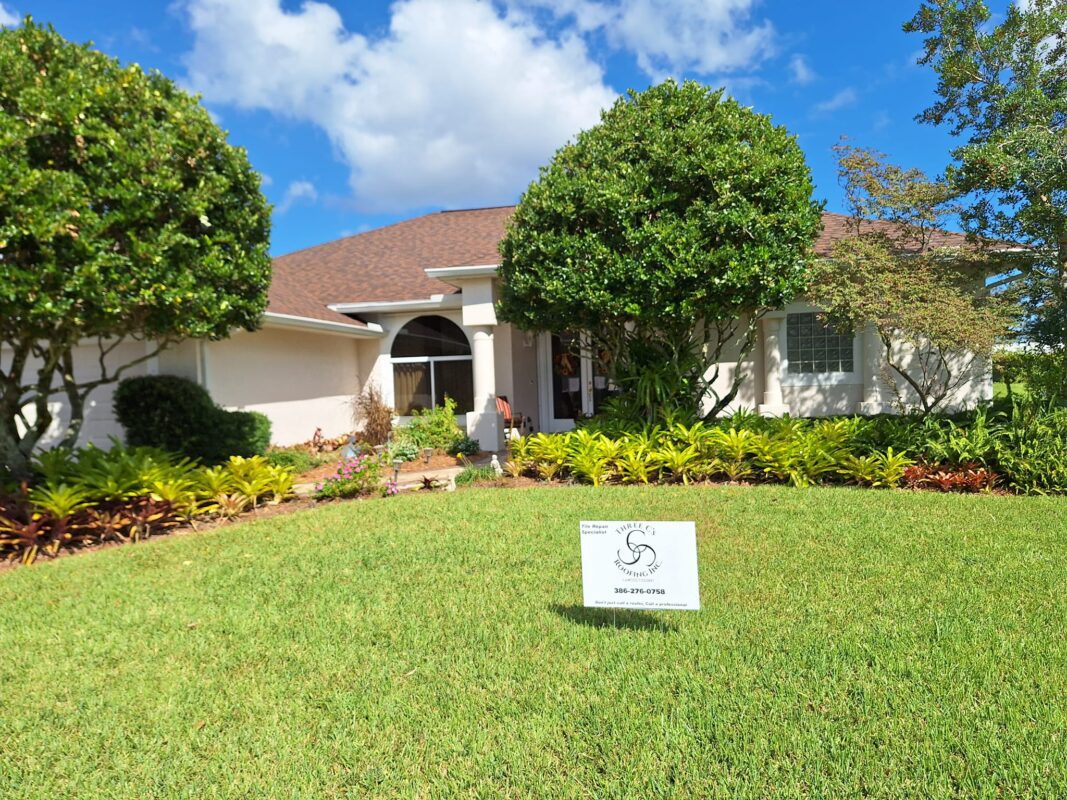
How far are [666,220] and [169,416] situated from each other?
8.00 meters

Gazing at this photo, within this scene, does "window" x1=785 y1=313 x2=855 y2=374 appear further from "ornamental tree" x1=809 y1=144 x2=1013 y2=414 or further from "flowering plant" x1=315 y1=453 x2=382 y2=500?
"flowering plant" x1=315 y1=453 x2=382 y2=500

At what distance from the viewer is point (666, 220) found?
852cm

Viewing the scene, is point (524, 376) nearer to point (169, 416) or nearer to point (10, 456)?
point (169, 416)

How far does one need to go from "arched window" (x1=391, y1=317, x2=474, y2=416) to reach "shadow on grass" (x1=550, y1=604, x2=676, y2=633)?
1053 cm

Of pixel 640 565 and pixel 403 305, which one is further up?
pixel 403 305

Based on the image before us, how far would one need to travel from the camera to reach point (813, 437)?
897 centimetres

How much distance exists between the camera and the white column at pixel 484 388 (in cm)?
1258

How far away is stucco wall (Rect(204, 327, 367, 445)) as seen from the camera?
11.0 meters

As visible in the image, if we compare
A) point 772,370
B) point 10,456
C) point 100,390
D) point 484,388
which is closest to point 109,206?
point 10,456

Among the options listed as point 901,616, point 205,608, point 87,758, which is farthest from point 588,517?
point 87,758

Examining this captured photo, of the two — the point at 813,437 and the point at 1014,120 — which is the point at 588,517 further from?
the point at 1014,120

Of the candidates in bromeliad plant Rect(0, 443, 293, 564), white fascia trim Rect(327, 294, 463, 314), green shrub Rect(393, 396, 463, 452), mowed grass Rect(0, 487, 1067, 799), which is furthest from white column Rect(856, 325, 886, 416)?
bromeliad plant Rect(0, 443, 293, 564)

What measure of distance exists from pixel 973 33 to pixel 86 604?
1341 cm

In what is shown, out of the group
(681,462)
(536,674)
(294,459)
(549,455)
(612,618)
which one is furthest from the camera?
(294,459)
